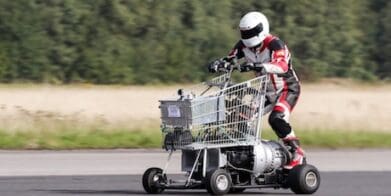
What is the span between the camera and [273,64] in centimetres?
1089

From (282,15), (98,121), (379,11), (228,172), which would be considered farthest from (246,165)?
(379,11)

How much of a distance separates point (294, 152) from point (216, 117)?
1178mm


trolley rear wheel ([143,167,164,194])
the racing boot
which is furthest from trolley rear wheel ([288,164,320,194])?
trolley rear wheel ([143,167,164,194])

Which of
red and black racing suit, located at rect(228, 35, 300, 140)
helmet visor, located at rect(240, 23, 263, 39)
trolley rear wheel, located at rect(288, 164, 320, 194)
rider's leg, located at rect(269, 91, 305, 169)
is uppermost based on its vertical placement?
helmet visor, located at rect(240, 23, 263, 39)

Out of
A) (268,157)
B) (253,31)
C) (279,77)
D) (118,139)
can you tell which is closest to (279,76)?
(279,77)

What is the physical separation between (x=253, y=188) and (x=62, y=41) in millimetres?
32111

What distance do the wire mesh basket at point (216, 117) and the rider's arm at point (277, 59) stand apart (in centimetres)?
18

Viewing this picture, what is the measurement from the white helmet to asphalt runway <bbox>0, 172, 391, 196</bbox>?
162 centimetres

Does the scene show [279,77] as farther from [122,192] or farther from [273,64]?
[122,192]

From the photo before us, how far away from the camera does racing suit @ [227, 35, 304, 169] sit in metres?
11.0

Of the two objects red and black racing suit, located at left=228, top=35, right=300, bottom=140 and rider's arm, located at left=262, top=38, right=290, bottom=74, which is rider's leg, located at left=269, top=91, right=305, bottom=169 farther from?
rider's arm, located at left=262, top=38, right=290, bottom=74

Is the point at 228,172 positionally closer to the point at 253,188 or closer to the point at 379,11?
the point at 253,188

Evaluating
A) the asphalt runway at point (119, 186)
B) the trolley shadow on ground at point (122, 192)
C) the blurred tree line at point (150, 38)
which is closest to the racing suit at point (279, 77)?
the trolley shadow on ground at point (122, 192)

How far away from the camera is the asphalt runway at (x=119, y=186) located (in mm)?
11516
